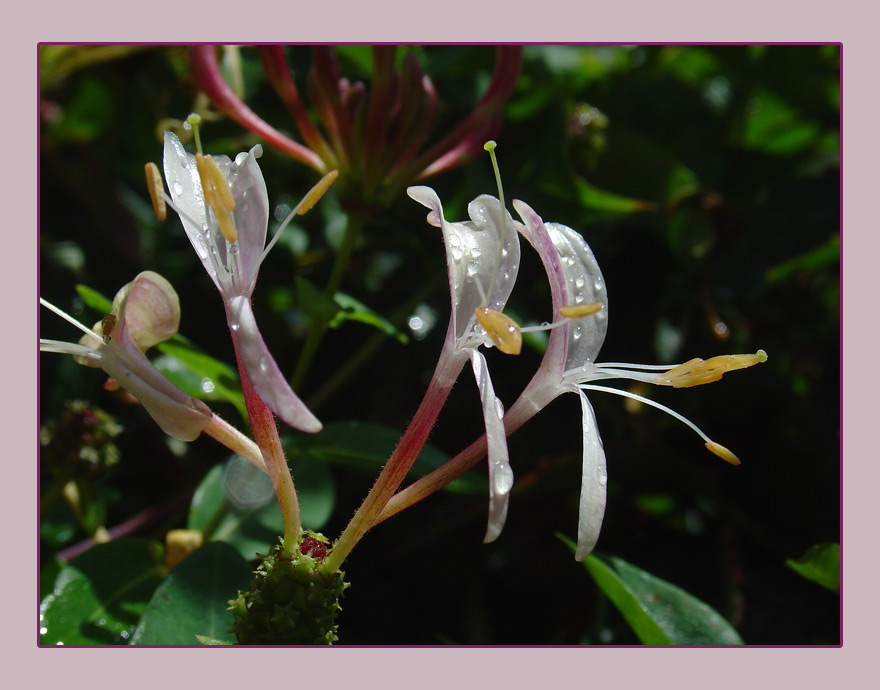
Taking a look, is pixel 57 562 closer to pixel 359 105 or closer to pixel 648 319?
pixel 359 105

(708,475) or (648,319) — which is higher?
(648,319)

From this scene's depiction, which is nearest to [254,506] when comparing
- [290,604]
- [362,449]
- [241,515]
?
[241,515]

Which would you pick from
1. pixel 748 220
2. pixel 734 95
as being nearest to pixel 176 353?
pixel 748 220

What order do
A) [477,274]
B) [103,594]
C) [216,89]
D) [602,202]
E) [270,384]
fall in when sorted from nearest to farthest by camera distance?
[270,384] < [477,274] < [103,594] < [216,89] < [602,202]

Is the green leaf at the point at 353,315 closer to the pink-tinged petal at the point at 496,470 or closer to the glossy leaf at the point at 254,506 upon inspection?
the glossy leaf at the point at 254,506

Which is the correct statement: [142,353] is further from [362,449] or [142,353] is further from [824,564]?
[824,564]

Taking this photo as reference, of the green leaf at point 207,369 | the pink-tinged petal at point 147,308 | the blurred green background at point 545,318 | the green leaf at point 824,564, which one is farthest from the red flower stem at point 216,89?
the green leaf at point 824,564

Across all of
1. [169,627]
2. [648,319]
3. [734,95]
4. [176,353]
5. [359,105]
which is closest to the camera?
[169,627]
